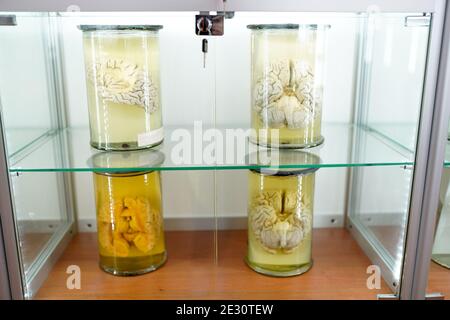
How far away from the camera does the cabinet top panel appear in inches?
27.7

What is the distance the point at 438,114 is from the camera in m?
0.76

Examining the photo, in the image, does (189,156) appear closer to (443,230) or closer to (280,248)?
(280,248)

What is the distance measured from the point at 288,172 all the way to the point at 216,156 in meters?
0.14

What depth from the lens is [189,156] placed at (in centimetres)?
88

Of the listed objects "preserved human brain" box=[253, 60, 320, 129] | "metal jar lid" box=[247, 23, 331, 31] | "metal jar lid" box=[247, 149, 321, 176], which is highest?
"metal jar lid" box=[247, 23, 331, 31]

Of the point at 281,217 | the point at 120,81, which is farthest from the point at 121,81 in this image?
the point at 281,217

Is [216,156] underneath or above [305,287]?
above

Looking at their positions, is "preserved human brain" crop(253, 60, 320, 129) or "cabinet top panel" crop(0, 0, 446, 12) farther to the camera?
"preserved human brain" crop(253, 60, 320, 129)

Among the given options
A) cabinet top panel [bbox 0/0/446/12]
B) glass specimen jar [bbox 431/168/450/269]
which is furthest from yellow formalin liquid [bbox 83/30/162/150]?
glass specimen jar [bbox 431/168/450/269]

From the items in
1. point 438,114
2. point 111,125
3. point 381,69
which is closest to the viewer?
point 438,114

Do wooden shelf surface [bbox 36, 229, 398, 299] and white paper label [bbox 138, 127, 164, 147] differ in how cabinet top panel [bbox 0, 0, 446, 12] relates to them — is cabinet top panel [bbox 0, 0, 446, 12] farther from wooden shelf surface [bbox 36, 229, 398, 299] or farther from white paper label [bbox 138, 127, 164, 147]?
wooden shelf surface [bbox 36, 229, 398, 299]

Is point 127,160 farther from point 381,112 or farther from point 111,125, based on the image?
point 381,112

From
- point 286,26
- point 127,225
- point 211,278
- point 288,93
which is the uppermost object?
point 286,26
